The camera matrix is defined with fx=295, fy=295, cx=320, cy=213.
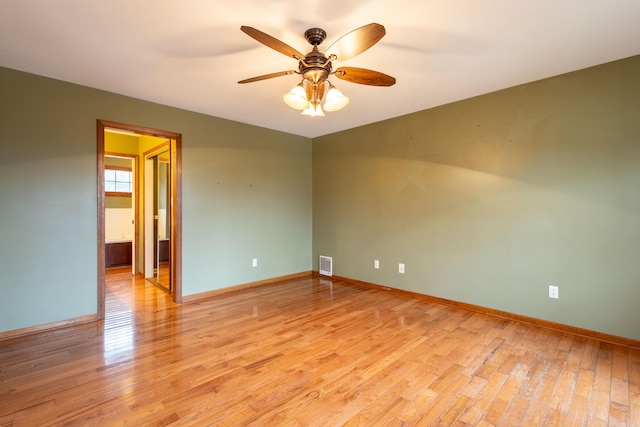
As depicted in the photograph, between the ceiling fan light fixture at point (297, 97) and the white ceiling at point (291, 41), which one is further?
the ceiling fan light fixture at point (297, 97)

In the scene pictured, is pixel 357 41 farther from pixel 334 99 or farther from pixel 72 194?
pixel 72 194

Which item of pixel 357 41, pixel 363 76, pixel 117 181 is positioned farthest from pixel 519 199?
pixel 117 181

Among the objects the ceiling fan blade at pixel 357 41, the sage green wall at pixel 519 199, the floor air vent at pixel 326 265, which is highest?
the ceiling fan blade at pixel 357 41

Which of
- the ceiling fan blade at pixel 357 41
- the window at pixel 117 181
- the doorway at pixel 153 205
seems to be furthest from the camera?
the window at pixel 117 181

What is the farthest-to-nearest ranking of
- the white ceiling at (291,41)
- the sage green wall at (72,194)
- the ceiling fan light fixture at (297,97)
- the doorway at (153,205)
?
the doorway at (153,205) → the sage green wall at (72,194) → the ceiling fan light fixture at (297,97) → the white ceiling at (291,41)

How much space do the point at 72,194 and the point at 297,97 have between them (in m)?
2.56

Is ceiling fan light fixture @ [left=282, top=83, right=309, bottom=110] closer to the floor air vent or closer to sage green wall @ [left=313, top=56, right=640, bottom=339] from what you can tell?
sage green wall @ [left=313, top=56, right=640, bottom=339]

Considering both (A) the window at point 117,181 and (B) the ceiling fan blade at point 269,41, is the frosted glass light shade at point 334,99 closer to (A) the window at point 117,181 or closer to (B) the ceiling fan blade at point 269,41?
(B) the ceiling fan blade at point 269,41

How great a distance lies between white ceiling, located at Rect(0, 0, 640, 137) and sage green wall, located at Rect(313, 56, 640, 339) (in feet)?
1.20

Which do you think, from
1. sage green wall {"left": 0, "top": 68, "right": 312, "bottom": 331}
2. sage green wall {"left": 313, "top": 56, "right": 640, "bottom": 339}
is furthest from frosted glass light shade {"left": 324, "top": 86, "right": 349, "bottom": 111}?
sage green wall {"left": 0, "top": 68, "right": 312, "bottom": 331}

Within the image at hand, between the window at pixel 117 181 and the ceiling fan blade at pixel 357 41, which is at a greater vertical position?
the ceiling fan blade at pixel 357 41

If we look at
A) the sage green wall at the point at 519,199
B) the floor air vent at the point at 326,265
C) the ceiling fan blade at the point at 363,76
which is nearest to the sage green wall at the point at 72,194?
the floor air vent at the point at 326,265

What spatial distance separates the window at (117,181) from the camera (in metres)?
6.12

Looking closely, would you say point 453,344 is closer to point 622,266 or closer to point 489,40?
point 622,266
